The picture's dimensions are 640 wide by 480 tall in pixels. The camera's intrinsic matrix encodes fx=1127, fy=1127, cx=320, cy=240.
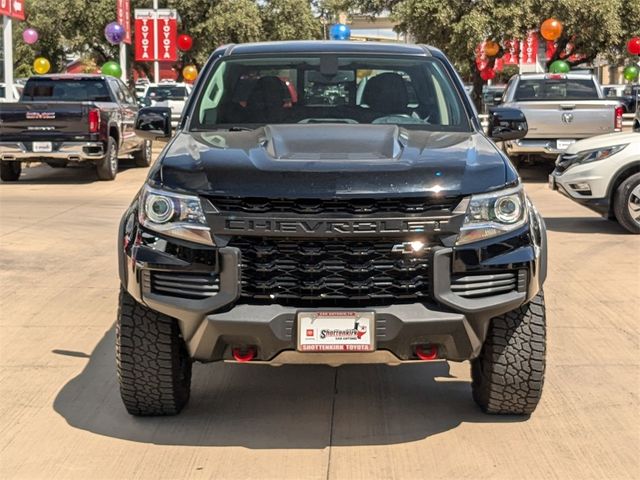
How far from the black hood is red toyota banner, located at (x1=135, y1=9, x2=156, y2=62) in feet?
101

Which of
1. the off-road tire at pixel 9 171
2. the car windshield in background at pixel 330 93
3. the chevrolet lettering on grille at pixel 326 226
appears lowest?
the off-road tire at pixel 9 171

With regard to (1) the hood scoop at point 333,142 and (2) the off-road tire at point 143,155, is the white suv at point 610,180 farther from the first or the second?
(2) the off-road tire at point 143,155

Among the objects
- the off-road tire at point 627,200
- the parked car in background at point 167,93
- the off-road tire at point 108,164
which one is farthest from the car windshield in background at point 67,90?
the parked car in background at point 167,93

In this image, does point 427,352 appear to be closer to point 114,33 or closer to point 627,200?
point 627,200

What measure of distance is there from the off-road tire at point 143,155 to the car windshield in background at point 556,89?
6902 mm

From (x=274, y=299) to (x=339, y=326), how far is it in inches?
11.5

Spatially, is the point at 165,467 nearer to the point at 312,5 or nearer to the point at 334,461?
the point at 334,461

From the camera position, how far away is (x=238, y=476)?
15.0ft

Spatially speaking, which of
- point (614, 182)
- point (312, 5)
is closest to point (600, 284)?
point (614, 182)

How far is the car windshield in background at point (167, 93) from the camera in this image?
36.4 m

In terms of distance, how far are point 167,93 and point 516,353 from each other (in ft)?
107

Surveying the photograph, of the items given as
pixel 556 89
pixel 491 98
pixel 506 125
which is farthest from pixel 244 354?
pixel 491 98

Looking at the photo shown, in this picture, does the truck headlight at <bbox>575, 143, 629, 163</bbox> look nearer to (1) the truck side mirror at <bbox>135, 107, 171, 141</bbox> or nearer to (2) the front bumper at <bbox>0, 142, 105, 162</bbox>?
(1) the truck side mirror at <bbox>135, 107, 171, 141</bbox>

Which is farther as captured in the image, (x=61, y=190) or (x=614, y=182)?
(x=61, y=190)
